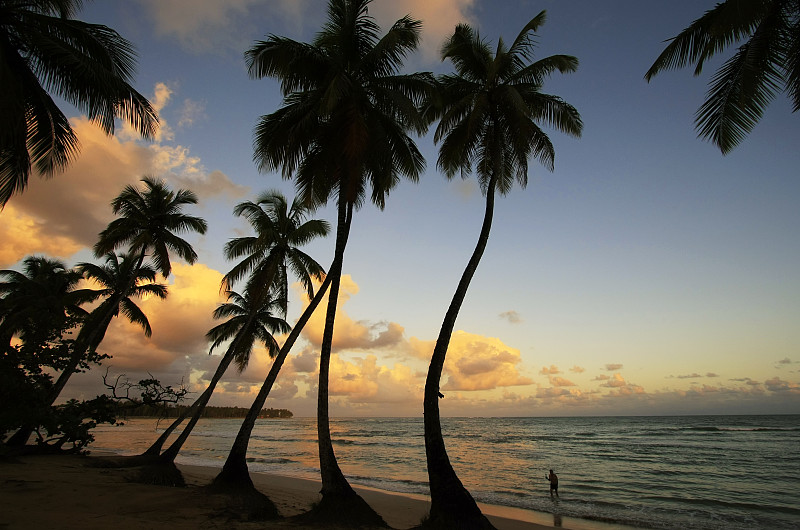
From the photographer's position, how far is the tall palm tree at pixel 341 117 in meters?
10.9

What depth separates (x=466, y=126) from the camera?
12.5 metres

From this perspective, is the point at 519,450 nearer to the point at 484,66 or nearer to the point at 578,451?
the point at 578,451

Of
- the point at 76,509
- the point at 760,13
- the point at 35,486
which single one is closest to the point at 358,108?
the point at 760,13

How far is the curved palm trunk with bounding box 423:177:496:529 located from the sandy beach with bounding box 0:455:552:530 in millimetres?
2938

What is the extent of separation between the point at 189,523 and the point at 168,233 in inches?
577

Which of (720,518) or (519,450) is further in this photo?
(519,450)

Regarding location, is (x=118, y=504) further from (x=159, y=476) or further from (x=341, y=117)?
(x=341, y=117)

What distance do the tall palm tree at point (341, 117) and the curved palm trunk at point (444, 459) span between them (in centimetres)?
268

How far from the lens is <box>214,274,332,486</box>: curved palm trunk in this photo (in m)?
11.3

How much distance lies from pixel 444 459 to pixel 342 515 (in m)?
2.44

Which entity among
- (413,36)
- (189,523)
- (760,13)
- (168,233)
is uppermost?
(413,36)

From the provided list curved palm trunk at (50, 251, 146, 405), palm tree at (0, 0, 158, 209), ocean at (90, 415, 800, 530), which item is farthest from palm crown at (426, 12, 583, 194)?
curved palm trunk at (50, 251, 146, 405)

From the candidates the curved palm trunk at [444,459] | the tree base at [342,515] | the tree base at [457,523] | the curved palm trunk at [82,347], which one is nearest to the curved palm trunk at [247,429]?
the tree base at [342,515]

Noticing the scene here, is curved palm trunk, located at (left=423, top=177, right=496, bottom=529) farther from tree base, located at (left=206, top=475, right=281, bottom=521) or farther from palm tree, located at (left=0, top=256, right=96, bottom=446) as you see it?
palm tree, located at (left=0, top=256, right=96, bottom=446)
